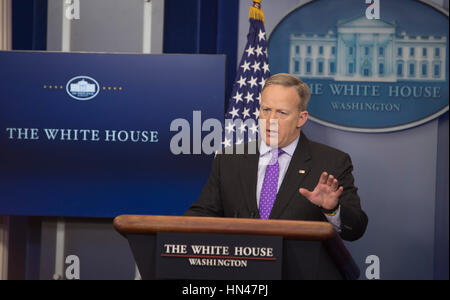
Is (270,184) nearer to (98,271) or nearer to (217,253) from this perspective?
(217,253)

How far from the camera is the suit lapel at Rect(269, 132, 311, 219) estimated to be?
82.7 inches

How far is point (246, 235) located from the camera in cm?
132

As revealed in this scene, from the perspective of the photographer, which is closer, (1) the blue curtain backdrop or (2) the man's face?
(2) the man's face

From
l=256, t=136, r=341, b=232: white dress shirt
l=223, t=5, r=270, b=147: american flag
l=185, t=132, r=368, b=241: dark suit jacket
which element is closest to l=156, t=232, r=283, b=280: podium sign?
l=185, t=132, r=368, b=241: dark suit jacket

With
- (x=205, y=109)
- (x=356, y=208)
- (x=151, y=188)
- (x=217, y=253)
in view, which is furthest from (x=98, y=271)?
(x=217, y=253)

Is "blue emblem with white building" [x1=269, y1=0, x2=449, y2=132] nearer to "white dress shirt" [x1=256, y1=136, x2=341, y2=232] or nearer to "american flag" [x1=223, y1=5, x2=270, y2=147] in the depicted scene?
"american flag" [x1=223, y1=5, x2=270, y2=147]

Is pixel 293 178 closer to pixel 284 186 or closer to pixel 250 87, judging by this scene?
pixel 284 186

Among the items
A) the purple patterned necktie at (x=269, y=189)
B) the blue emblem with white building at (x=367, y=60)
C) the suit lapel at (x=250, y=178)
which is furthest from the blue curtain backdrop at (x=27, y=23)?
the purple patterned necktie at (x=269, y=189)

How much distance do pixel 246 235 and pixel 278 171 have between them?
3.10ft

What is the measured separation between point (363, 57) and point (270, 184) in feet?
6.91

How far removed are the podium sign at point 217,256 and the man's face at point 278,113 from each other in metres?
1.01

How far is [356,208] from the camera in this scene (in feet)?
6.76

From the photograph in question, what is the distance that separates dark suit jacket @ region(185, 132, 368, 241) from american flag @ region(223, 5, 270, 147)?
1.20 meters
